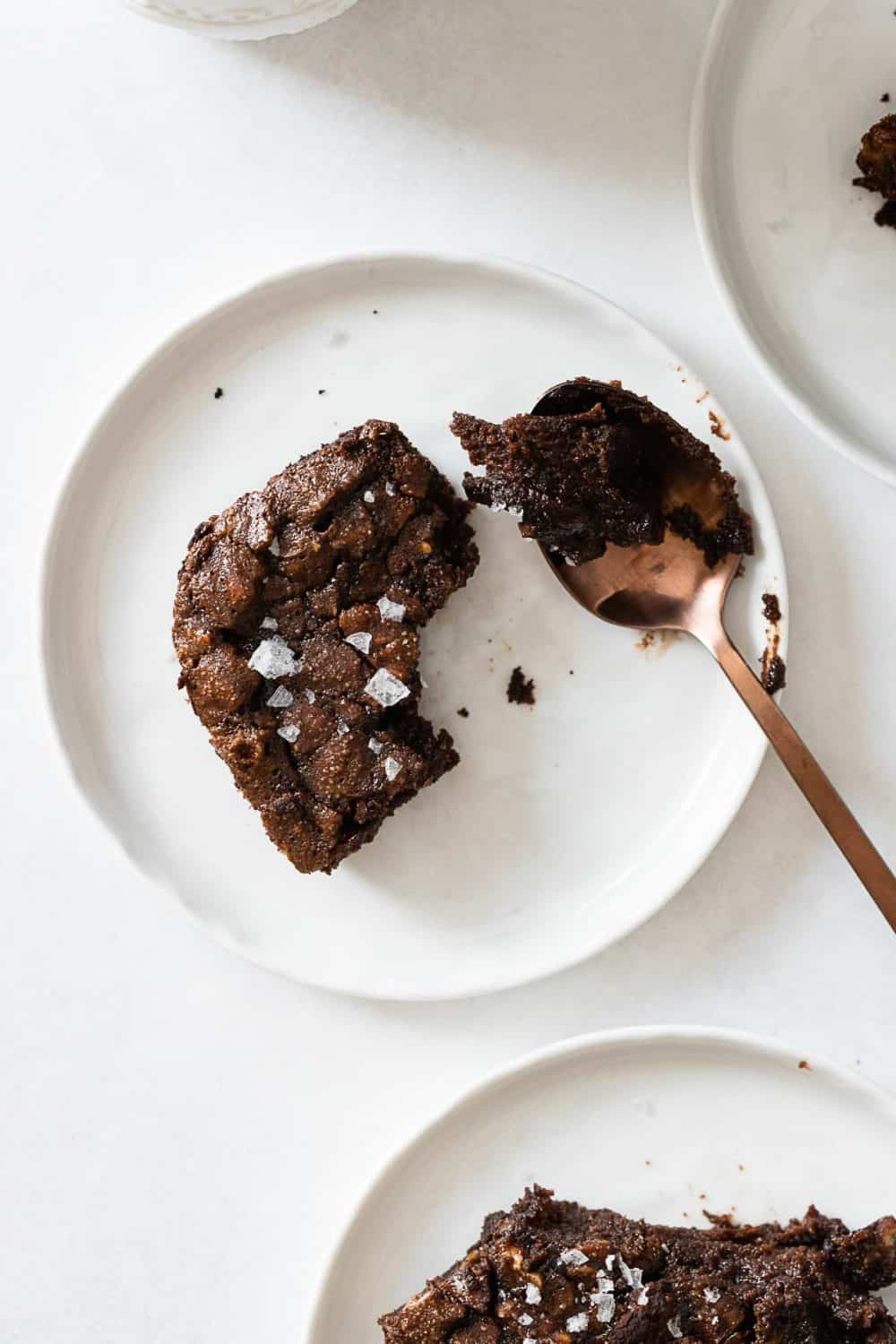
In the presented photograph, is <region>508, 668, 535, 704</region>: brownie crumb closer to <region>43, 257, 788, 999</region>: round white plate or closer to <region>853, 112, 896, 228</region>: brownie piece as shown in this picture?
<region>43, 257, 788, 999</region>: round white plate

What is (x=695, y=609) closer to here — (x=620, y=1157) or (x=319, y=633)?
(x=319, y=633)

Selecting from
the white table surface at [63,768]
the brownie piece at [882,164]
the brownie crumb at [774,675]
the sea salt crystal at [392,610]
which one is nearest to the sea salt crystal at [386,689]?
the sea salt crystal at [392,610]

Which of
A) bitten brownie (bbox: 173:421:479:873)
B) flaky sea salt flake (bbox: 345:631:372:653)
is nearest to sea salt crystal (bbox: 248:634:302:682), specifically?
bitten brownie (bbox: 173:421:479:873)

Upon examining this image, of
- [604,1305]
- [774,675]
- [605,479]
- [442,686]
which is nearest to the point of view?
[604,1305]

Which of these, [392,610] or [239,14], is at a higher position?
[239,14]

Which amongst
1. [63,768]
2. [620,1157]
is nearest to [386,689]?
[63,768]

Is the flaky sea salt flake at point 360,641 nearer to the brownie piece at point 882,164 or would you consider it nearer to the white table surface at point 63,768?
the white table surface at point 63,768
